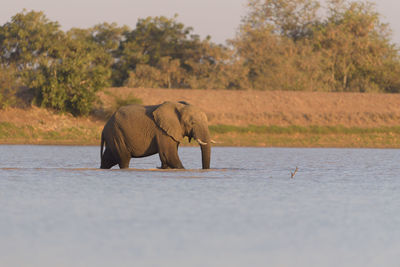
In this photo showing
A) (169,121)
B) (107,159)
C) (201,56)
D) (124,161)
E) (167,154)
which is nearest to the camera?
(167,154)

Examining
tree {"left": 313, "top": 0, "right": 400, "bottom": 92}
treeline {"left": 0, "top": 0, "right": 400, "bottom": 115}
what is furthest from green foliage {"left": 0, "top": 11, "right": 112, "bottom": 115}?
tree {"left": 313, "top": 0, "right": 400, "bottom": 92}

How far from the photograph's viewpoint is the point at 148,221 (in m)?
12.2

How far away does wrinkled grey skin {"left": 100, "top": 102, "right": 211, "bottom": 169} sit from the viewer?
70.6 ft

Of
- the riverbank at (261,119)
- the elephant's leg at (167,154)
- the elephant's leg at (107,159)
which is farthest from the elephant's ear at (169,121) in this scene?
the riverbank at (261,119)

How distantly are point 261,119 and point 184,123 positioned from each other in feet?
87.5

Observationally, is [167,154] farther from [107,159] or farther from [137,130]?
[107,159]

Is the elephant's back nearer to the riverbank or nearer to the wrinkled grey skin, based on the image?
the wrinkled grey skin

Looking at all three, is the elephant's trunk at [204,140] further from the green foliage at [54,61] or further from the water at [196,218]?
the green foliage at [54,61]

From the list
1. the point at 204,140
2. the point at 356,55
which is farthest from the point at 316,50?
the point at 204,140

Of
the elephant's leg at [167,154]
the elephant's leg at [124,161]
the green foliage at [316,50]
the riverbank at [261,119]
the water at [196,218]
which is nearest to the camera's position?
the water at [196,218]

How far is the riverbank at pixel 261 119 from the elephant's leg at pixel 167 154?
59.4 feet

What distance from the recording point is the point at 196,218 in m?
12.7

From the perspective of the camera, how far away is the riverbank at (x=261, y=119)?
41.8 metres

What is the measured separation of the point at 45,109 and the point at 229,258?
122 feet
